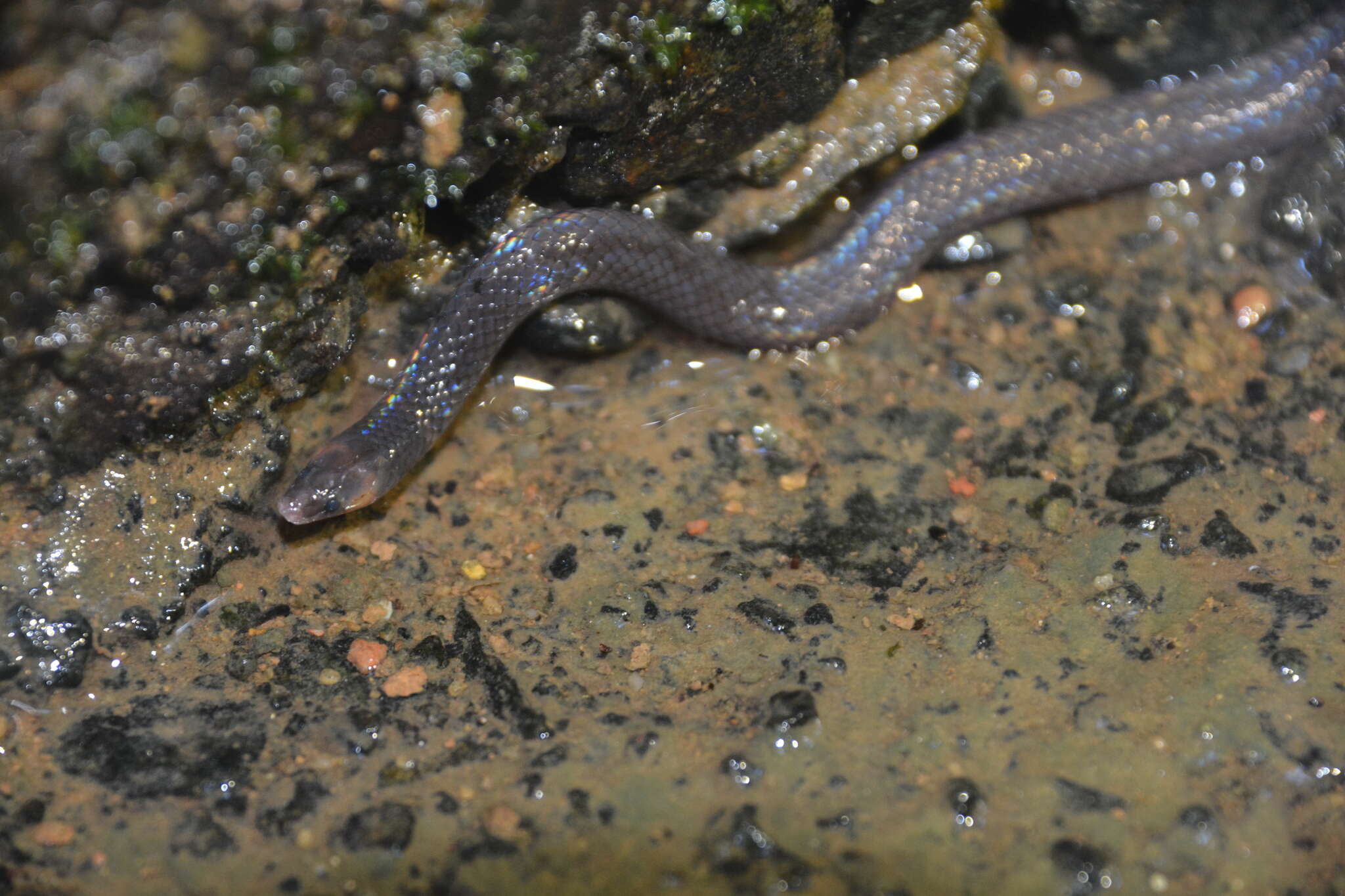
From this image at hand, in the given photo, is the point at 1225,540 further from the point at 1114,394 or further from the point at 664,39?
the point at 664,39

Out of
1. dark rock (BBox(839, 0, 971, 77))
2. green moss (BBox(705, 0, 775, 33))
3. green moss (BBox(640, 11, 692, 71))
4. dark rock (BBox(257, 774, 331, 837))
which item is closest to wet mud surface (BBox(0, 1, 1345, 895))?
dark rock (BBox(257, 774, 331, 837))

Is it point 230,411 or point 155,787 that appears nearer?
point 155,787

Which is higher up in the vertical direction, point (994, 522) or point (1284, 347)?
point (1284, 347)

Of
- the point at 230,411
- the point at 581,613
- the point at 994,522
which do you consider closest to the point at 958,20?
the point at 994,522

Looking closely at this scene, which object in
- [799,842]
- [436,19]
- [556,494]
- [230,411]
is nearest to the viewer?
[799,842]

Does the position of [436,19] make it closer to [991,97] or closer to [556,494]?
[556,494]

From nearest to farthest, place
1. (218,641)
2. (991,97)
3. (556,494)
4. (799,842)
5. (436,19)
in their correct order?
(799,842), (436,19), (218,641), (556,494), (991,97)

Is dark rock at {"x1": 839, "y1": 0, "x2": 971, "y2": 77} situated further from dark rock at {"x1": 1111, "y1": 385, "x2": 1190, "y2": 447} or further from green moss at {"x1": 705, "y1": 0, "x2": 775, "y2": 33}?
dark rock at {"x1": 1111, "y1": 385, "x2": 1190, "y2": 447}

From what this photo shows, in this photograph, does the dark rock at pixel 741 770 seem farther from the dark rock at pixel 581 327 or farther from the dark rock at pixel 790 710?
the dark rock at pixel 581 327
